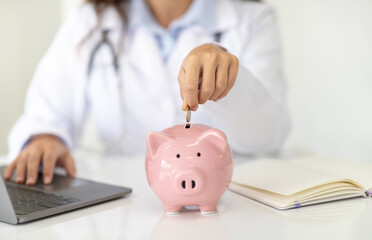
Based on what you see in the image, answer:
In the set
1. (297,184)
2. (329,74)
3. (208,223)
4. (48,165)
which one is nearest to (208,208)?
(208,223)

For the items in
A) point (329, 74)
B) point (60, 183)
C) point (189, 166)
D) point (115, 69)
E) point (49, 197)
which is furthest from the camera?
point (329, 74)

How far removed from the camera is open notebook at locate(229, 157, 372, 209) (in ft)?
1.82

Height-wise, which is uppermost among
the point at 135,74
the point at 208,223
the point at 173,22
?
the point at 173,22

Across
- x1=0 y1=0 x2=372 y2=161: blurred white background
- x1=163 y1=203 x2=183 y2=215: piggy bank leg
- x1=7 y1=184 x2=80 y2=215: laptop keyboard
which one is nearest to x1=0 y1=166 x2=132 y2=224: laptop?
x1=7 y1=184 x2=80 y2=215: laptop keyboard

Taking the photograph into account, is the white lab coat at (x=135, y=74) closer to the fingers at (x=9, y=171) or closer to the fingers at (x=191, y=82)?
the fingers at (x=9, y=171)

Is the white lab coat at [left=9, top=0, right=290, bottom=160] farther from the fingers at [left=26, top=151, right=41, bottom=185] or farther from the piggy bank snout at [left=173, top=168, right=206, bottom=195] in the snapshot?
the piggy bank snout at [left=173, top=168, right=206, bottom=195]

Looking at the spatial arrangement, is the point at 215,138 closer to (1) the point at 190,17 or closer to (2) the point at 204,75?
(2) the point at 204,75

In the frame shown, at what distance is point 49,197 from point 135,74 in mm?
594

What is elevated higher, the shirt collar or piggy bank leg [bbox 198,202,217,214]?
the shirt collar

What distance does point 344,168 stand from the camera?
697 mm

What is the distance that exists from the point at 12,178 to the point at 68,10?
1.71 m

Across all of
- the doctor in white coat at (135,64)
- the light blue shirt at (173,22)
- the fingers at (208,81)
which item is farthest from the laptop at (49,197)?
the light blue shirt at (173,22)

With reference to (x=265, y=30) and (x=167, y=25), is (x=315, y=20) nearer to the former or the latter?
(x=265, y=30)

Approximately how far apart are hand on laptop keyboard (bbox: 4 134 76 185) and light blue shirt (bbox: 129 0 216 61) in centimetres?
44
